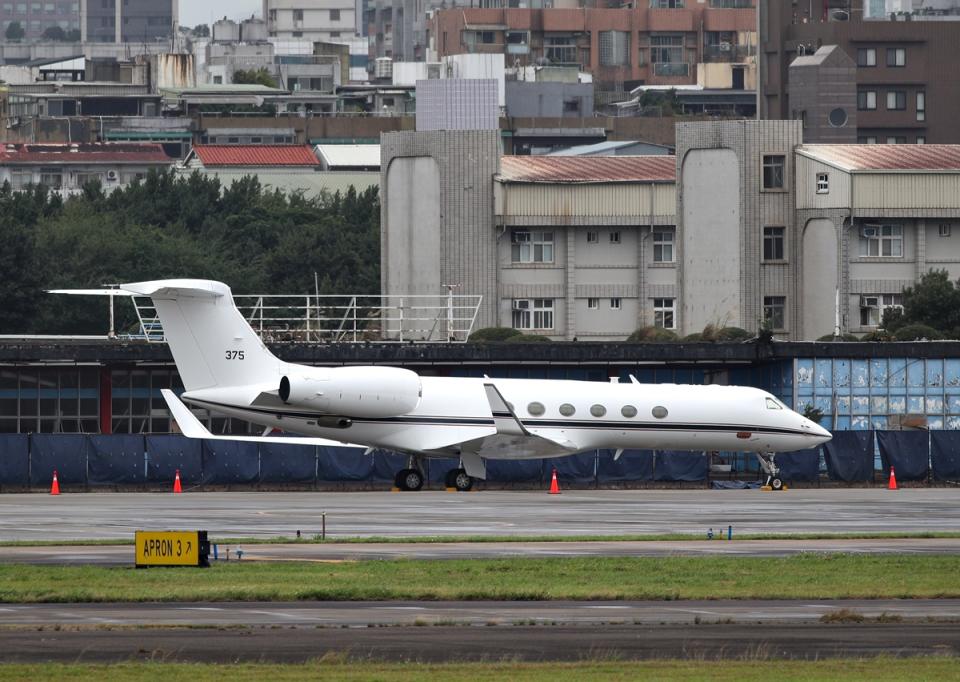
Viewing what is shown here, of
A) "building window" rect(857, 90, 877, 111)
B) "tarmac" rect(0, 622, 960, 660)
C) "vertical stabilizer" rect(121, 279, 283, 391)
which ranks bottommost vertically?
"tarmac" rect(0, 622, 960, 660)

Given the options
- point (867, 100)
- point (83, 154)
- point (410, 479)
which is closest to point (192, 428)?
point (410, 479)

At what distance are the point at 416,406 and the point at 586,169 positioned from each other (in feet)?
133

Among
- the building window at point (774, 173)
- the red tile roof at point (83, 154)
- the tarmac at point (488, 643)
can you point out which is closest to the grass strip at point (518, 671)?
the tarmac at point (488, 643)

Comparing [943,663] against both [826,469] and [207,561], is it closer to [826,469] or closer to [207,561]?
[207,561]

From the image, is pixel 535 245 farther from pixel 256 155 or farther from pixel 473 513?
pixel 256 155

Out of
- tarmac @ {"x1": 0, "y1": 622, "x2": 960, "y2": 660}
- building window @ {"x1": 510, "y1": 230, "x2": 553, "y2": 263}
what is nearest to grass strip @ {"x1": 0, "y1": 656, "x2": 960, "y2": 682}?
tarmac @ {"x1": 0, "y1": 622, "x2": 960, "y2": 660}

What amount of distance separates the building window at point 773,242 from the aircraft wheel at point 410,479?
118ft

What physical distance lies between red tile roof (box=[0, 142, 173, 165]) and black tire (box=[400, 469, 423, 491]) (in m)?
144

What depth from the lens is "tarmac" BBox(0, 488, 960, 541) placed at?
120ft

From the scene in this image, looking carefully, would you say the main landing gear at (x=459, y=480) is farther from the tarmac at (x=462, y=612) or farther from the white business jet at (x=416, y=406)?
the tarmac at (x=462, y=612)

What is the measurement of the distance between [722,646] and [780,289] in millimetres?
65927

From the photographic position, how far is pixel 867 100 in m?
159

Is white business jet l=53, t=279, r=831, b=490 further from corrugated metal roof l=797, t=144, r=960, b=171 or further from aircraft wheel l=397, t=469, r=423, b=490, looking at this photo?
corrugated metal roof l=797, t=144, r=960, b=171

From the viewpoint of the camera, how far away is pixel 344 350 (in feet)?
211
